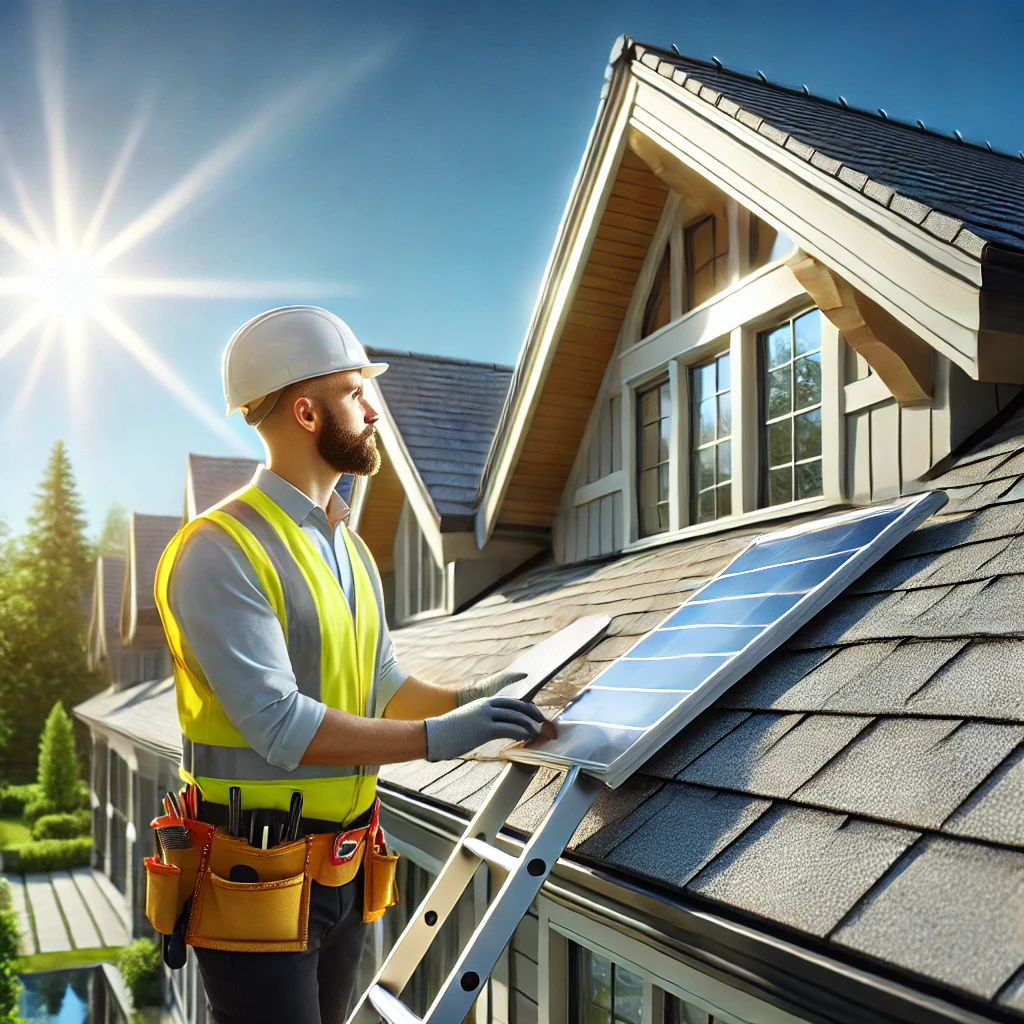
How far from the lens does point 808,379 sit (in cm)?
537

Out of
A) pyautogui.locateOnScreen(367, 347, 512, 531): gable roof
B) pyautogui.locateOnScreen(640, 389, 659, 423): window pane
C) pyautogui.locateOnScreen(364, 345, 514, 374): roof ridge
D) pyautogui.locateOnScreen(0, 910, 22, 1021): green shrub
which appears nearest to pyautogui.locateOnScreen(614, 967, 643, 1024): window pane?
pyautogui.locateOnScreen(640, 389, 659, 423): window pane

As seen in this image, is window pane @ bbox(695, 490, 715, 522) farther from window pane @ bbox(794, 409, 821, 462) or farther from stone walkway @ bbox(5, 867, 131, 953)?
stone walkway @ bbox(5, 867, 131, 953)

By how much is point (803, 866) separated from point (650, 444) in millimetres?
5111

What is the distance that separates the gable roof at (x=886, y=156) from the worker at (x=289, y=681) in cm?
212

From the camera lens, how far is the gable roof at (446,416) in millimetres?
8844

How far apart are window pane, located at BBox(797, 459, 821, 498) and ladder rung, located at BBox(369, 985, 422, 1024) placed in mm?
3419

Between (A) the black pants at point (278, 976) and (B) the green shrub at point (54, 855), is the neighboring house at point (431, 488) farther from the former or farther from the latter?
(B) the green shrub at point (54, 855)

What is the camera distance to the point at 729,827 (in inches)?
94.5

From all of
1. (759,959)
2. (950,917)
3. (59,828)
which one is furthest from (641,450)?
(59,828)

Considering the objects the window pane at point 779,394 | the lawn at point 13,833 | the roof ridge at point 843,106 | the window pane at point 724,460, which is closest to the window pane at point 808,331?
the window pane at point 779,394

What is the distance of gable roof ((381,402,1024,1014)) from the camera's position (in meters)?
1.76

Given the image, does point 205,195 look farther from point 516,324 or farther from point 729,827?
point 729,827

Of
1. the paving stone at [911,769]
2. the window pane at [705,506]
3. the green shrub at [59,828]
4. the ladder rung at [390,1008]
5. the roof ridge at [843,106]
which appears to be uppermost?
the roof ridge at [843,106]

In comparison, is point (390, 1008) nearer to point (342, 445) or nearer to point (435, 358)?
point (342, 445)
